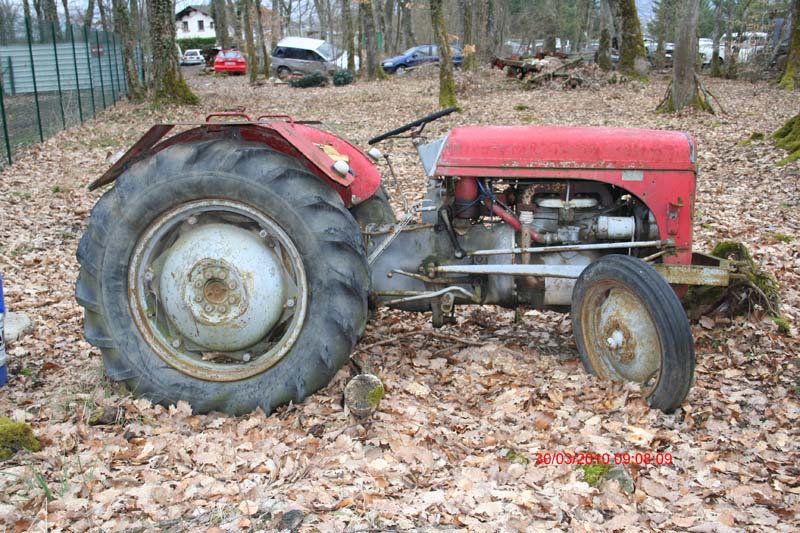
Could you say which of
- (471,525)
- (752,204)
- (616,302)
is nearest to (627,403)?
(616,302)

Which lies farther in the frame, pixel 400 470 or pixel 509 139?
pixel 509 139

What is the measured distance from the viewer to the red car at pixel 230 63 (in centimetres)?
3497

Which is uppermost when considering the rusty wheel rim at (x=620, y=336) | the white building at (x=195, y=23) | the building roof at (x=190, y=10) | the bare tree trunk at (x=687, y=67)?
the building roof at (x=190, y=10)

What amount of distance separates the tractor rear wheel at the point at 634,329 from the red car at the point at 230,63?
111ft

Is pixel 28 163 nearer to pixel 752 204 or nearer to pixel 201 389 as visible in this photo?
pixel 201 389

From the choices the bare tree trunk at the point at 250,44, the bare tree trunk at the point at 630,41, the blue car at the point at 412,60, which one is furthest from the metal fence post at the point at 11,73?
the blue car at the point at 412,60

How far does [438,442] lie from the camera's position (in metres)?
3.32

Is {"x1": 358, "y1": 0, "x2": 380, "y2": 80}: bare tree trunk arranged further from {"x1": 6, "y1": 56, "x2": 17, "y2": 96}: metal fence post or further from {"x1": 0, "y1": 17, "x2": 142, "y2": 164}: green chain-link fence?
{"x1": 6, "y1": 56, "x2": 17, "y2": 96}: metal fence post

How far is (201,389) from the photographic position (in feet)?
11.9

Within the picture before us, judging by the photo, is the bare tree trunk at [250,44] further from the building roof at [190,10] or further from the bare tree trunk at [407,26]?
the building roof at [190,10]

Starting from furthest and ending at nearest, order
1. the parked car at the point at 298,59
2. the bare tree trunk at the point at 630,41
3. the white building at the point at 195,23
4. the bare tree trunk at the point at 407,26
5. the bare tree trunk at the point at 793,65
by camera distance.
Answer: the white building at the point at 195,23 < the bare tree trunk at the point at 407,26 < the parked car at the point at 298,59 < the bare tree trunk at the point at 630,41 < the bare tree trunk at the point at 793,65

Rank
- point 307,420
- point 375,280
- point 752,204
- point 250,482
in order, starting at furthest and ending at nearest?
point 752,204 < point 375,280 < point 307,420 < point 250,482

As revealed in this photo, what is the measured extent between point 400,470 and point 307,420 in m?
0.66

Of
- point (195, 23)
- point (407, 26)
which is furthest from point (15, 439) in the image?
point (195, 23)
